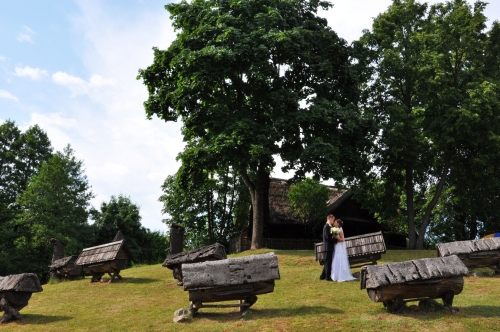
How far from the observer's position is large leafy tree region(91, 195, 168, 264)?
2004 inches

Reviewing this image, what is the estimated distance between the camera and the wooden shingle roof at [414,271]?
11867 millimetres

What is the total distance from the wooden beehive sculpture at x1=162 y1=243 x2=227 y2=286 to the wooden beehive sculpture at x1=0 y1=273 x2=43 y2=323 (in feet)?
20.2

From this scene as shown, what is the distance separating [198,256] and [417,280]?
9.93 m

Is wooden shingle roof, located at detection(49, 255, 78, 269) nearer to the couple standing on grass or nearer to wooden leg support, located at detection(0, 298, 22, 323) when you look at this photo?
wooden leg support, located at detection(0, 298, 22, 323)

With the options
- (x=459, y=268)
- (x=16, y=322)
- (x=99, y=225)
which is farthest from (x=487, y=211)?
(x=99, y=225)

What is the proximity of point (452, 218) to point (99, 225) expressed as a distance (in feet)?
113

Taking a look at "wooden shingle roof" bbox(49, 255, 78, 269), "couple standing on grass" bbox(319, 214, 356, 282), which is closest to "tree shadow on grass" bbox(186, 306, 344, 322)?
"couple standing on grass" bbox(319, 214, 356, 282)

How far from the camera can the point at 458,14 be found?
3347 centimetres

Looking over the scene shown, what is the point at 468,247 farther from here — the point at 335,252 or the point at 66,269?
the point at 66,269

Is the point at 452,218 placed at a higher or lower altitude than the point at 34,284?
higher

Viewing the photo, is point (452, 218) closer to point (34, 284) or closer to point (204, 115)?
point (204, 115)

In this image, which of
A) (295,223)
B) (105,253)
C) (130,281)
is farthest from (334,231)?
(295,223)

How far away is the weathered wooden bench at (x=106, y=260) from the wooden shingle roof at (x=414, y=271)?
13.0 m

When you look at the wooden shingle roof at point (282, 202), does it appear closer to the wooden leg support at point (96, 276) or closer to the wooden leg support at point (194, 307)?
Result: the wooden leg support at point (96, 276)
